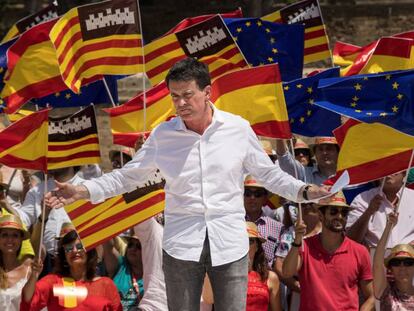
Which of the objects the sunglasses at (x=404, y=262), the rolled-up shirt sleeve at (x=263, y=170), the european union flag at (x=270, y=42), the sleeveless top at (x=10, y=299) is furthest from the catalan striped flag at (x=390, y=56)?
the rolled-up shirt sleeve at (x=263, y=170)

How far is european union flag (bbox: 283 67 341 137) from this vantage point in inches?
425

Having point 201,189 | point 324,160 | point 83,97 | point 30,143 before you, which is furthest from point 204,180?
point 83,97

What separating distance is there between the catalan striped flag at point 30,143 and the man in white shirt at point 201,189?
2.92 m

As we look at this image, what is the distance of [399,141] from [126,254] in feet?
8.75

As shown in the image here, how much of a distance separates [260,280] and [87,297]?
54.7 inches

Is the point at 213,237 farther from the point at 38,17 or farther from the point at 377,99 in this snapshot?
the point at 38,17

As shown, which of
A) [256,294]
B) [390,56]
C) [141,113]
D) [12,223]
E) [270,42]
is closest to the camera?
[256,294]

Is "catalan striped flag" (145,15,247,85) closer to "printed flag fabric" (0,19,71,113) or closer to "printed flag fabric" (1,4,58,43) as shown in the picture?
"printed flag fabric" (0,19,71,113)

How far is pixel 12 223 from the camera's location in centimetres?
987

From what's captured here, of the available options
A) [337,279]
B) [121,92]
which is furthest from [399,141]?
[121,92]

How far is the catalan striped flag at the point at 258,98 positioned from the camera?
30.7 feet

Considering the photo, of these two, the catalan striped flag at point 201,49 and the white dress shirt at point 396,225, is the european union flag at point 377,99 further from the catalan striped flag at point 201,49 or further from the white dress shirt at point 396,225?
the catalan striped flag at point 201,49

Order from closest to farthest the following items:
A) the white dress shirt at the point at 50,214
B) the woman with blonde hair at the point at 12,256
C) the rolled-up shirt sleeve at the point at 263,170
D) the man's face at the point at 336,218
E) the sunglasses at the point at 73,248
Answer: the rolled-up shirt sleeve at the point at 263,170, the man's face at the point at 336,218, the sunglasses at the point at 73,248, the woman with blonde hair at the point at 12,256, the white dress shirt at the point at 50,214

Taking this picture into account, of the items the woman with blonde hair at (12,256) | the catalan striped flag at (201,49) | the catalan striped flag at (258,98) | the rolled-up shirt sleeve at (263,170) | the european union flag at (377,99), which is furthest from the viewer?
the catalan striped flag at (201,49)
